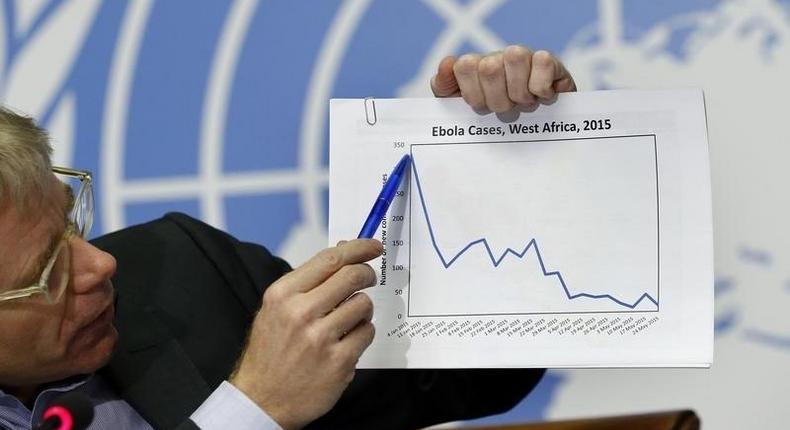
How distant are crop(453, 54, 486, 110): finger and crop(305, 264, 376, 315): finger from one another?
0.68 feet

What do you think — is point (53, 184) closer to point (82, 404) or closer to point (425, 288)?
point (82, 404)

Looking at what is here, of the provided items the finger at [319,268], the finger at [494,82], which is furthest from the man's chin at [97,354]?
the finger at [494,82]

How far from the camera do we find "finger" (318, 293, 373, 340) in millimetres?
903

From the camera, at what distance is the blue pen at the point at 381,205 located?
970mm

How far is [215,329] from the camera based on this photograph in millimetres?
1179

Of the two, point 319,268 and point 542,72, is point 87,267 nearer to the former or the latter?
point 319,268

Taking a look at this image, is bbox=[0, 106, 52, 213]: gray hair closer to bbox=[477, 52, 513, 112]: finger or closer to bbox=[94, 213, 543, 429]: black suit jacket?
bbox=[94, 213, 543, 429]: black suit jacket

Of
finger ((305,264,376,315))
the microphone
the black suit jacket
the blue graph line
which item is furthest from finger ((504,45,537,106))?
the microphone

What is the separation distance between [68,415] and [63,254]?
8.0 inches

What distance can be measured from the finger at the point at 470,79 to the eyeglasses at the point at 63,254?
413 millimetres

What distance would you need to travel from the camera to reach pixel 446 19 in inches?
55.1

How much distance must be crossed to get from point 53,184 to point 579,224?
53 centimetres

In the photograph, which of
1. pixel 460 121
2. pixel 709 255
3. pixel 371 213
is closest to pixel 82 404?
pixel 371 213

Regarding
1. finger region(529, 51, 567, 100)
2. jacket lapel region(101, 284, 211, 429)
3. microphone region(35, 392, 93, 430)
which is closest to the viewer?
microphone region(35, 392, 93, 430)
